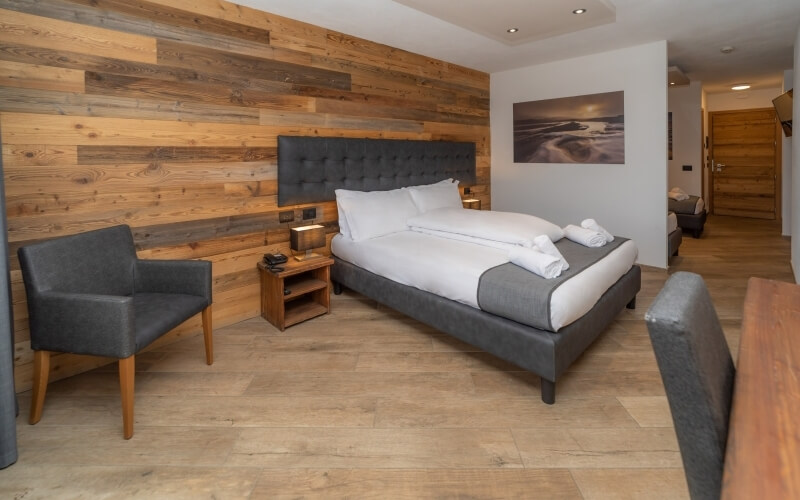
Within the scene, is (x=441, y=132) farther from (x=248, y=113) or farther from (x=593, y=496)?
(x=593, y=496)

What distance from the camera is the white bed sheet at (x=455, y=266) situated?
2.31 m

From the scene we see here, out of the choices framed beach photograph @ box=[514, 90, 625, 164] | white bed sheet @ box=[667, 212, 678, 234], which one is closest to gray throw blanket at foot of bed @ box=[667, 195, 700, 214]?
white bed sheet @ box=[667, 212, 678, 234]

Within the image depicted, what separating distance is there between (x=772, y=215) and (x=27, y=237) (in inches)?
417

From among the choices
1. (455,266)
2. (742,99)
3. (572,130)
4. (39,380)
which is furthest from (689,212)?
(39,380)

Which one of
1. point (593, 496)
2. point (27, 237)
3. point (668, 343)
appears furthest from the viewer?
point (27, 237)

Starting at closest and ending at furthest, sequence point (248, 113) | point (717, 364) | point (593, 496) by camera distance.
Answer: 1. point (717, 364)
2. point (593, 496)
3. point (248, 113)

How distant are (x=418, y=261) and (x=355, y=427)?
1.24 meters

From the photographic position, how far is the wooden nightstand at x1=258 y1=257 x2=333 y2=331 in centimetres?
329

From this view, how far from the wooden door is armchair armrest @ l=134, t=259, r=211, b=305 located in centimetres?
955

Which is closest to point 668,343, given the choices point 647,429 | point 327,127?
point 647,429

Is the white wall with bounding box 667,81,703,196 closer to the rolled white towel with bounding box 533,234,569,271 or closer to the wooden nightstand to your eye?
the rolled white towel with bounding box 533,234,569,271

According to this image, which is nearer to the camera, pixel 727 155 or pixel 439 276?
pixel 439 276

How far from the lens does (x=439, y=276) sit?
2.78 m

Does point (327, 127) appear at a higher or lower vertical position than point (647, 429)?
higher
